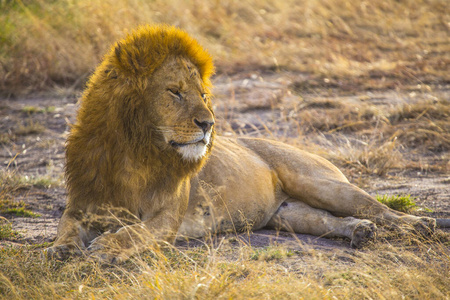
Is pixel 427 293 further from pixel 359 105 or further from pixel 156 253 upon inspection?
pixel 359 105

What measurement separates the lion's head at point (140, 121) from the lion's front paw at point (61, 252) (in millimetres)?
379

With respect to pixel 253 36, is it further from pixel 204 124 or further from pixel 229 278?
pixel 229 278

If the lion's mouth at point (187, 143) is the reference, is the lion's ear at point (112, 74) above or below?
above

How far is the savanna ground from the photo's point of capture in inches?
116

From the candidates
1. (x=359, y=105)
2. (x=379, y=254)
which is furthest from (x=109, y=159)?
(x=359, y=105)

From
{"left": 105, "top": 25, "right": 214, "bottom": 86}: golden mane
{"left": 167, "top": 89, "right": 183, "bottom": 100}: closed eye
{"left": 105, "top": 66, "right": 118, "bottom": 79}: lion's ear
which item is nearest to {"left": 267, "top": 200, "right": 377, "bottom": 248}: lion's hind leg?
{"left": 167, "top": 89, "right": 183, "bottom": 100}: closed eye

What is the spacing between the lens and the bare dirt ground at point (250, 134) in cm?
472

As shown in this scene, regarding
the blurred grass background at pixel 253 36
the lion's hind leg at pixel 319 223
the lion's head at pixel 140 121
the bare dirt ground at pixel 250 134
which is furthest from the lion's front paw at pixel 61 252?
the blurred grass background at pixel 253 36

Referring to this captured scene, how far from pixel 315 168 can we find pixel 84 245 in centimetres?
208

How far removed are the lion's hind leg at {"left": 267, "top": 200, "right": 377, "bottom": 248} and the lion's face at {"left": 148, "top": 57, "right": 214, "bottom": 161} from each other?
1032mm

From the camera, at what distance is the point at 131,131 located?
3.45m

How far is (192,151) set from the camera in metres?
3.48

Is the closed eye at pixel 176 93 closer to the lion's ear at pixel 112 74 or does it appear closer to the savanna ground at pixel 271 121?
the lion's ear at pixel 112 74

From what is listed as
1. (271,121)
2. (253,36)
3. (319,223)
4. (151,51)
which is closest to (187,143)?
(151,51)
